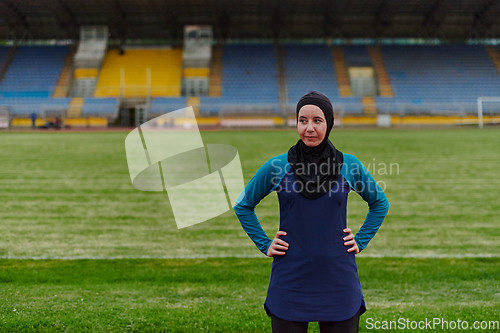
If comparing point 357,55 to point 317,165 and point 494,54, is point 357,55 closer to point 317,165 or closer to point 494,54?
point 494,54

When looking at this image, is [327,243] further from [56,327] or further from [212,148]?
[212,148]

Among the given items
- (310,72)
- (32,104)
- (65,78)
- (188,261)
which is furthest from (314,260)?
(65,78)

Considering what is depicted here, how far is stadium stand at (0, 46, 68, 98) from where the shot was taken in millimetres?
35500

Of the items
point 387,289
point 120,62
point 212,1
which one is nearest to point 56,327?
point 387,289

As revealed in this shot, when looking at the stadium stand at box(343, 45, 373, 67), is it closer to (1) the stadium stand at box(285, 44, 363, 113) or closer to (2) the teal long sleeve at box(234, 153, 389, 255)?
(1) the stadium stand at box(285, 44, 363, 113)

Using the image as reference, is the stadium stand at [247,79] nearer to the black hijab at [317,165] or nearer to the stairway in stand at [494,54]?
the stairway in stand at [494,54]

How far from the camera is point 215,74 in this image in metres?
38.2

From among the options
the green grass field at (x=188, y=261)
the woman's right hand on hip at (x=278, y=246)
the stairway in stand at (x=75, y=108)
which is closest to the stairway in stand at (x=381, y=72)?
the stairway in stand at (x=75, y=108)

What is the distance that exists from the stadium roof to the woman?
1407 inches

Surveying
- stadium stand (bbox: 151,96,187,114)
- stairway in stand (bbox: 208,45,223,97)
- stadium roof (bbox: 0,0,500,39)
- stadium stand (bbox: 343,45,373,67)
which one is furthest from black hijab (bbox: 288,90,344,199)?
stadium stand (bbox: 343,45,373,67)

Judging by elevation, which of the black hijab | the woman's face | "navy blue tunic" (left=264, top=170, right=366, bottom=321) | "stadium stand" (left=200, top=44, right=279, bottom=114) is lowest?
"navy blue tunic" (left=264, top=170, right=366, bottom=321)

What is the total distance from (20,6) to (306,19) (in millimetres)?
24467

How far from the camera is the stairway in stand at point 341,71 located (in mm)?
36688

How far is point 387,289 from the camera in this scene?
156 inches
